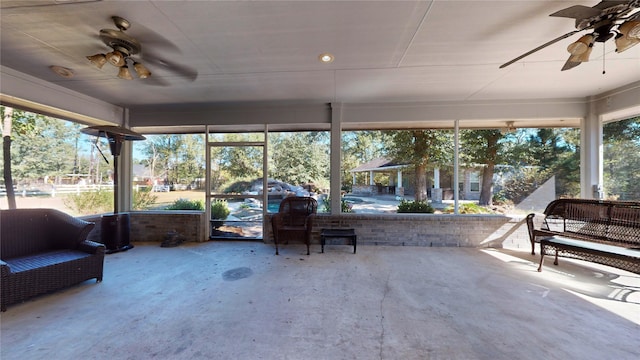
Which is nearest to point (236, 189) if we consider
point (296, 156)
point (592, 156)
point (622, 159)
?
point (296, 156)

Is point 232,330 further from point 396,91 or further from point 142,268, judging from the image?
point 396,91

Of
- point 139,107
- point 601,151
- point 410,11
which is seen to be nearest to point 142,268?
point 139,107

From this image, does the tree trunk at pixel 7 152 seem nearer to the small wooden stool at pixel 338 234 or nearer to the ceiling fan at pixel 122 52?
the ceiling fan at pixel 122 52

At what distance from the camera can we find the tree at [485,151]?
4.77 m

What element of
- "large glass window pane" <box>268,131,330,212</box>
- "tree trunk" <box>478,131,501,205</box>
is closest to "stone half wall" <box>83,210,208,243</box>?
"large glass window pane" <box>268,131,330,212</box>

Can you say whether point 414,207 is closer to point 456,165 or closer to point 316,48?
point 456,165

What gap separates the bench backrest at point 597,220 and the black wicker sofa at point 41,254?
22.0 feet

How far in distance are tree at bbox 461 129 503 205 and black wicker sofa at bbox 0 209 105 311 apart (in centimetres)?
637

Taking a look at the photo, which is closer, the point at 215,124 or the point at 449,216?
the point at 449,216

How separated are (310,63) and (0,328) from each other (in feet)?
13.4

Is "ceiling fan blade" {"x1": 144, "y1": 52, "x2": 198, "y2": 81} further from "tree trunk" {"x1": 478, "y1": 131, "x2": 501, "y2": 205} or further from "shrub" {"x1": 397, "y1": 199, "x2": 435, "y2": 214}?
"tree trunk" {"x1": 478, "y1": 131, "x2": 501, "y2": 205}

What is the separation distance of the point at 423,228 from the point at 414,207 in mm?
464

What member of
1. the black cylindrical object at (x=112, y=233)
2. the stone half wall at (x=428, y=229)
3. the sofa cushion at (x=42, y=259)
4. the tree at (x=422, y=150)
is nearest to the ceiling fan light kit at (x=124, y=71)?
the sofa cushion at (x=42, y=259)

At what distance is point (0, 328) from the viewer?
80.7 inches
